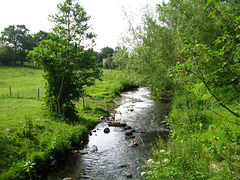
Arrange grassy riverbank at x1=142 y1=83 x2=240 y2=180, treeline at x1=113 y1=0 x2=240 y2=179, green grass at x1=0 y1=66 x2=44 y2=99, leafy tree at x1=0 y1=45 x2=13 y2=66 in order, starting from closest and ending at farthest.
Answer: treeline at x1=113 y1=0 x2=240 y2=179 → grassy riverbank at x1=142 y1=83 x2=240 y2=180 → green grass at x1=0 y1=66 x2=44 y2=99 → leafy tree at x1=0 y1=45 x2=13 y2=66

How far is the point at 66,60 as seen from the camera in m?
13.7

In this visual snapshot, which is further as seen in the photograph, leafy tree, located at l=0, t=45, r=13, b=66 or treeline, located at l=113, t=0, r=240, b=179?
leafy tree, located at l=0, t=45, r=13, b=66

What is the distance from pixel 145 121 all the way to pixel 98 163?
831 cm

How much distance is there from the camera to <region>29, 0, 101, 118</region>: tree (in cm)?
1370

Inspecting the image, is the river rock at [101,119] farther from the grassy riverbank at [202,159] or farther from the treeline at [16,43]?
the treeline at [16,43]

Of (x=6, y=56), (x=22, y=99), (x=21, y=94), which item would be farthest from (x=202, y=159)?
(x=6, y=56)

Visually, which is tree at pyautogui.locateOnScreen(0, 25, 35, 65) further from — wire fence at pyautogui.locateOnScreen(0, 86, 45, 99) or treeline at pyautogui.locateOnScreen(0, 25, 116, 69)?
wire fence at pyautogui.locateOnScreen(0, 86, 45, 99)

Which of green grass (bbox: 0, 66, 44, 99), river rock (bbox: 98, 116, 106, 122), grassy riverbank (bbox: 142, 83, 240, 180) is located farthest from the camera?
green grass (bbox: 0, 66, 44, 99)

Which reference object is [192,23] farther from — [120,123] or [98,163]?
[98,163]

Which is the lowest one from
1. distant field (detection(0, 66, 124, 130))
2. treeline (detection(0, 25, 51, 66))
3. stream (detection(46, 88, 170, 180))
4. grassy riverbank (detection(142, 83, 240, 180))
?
stream (detection(46, 88, 170, 180))

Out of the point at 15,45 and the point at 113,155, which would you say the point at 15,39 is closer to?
the point at 15,45

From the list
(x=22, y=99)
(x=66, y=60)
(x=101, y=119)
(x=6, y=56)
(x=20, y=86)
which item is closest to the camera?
(x=66, y=60)

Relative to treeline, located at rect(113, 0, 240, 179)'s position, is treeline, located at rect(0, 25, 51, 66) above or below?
above

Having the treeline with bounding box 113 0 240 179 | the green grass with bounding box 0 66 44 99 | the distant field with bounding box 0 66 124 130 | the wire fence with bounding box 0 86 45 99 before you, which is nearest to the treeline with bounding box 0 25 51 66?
the green grass with bounding box 0 66 44 99
